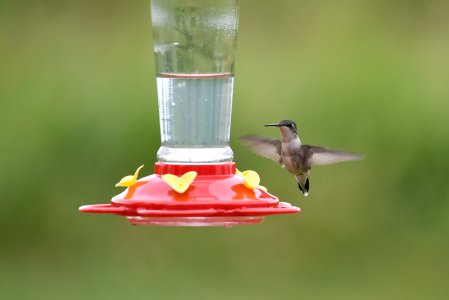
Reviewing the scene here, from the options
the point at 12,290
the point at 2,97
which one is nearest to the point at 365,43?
the point at 2,97

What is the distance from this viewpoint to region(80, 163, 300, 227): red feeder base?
3525 millimetres

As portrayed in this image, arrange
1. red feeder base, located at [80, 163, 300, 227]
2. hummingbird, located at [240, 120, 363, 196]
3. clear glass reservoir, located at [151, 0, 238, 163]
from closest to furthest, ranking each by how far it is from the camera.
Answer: red feeder base, located at [80, 163, 300, 227], clear glass reservoir, located at [151, 0, 238, 163], hummingbird, located at [240, 120, 363, 196]

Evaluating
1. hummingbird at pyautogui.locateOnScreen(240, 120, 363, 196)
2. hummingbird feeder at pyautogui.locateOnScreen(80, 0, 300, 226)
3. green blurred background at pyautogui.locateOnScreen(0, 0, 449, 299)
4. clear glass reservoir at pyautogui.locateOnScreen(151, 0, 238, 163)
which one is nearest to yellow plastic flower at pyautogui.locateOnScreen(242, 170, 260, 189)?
hummingbird feeder at pyautogui.locateOnScreen(80, 0, 300, 226)

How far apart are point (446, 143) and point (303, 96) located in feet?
4.09

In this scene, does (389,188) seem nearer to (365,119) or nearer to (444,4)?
(365,119)

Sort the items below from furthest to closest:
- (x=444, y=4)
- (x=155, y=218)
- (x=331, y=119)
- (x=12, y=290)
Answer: (x=444, y=4)
(x=12, y=290)
(x=331, y=119)
(x=155, y=218)

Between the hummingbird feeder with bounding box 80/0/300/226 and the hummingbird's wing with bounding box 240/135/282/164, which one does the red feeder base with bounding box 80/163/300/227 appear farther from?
the hummingbird's wing with bounding box 240/135/282/164

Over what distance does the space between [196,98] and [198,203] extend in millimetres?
643

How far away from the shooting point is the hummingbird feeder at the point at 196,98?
3775mm

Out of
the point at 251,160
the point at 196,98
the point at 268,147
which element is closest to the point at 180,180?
the point at 196,98

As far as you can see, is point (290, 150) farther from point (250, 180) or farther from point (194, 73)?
point (250, 180)

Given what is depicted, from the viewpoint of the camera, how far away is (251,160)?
26.1 feet

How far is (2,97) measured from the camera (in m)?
8.27

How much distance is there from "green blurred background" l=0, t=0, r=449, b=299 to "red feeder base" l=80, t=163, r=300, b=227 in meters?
3.81
